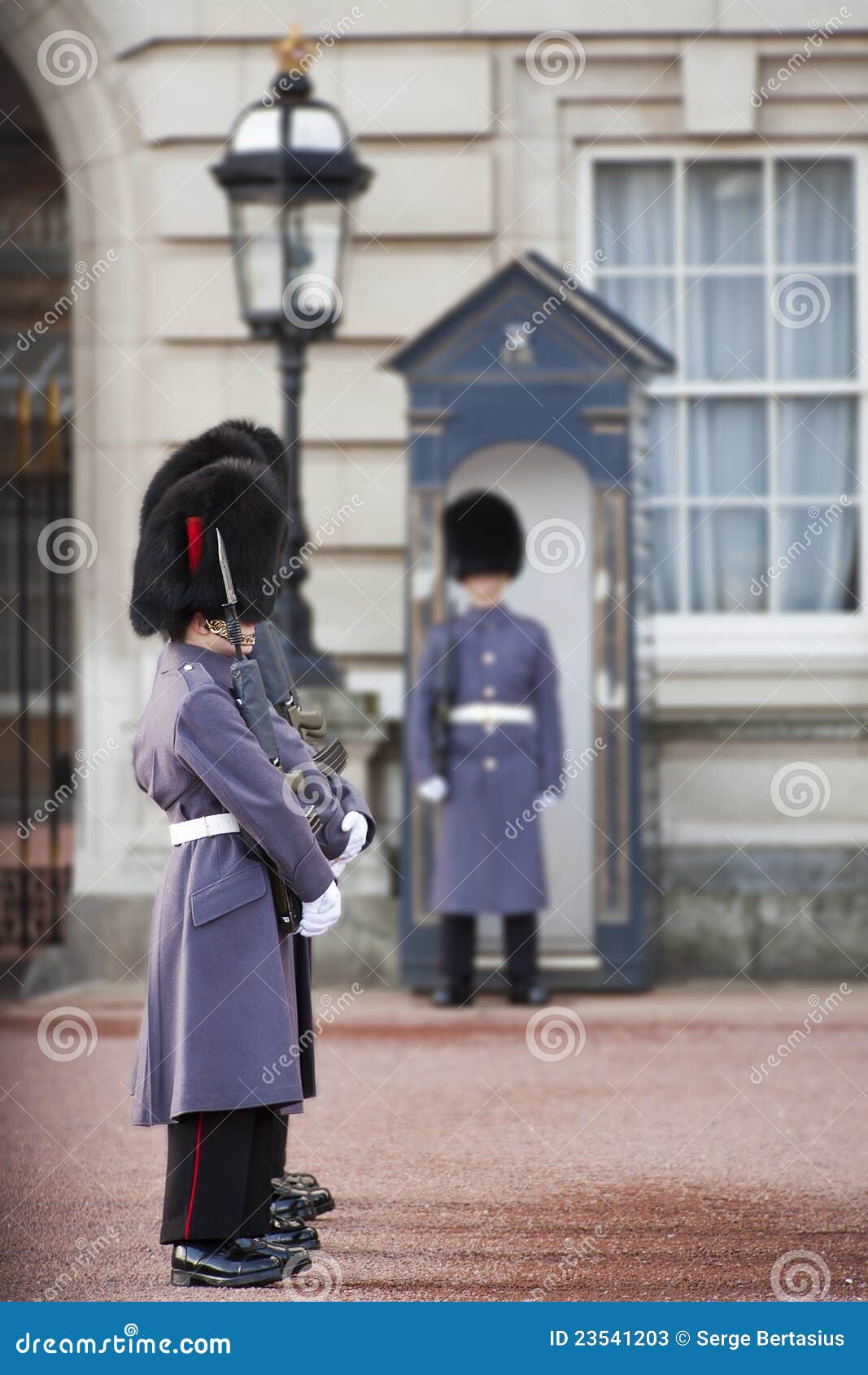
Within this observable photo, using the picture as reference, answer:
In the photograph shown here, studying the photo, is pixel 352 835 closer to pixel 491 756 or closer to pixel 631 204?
pixel 491 756

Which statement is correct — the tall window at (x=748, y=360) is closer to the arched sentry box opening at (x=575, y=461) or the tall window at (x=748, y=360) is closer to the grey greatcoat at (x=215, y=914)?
the arched sentry box opening at (x=575, y=461)

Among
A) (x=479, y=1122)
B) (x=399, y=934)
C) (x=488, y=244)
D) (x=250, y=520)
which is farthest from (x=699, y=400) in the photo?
(x=250, y=520)

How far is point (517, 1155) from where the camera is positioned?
4512 millimetres

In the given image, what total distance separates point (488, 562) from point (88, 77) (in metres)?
2.42

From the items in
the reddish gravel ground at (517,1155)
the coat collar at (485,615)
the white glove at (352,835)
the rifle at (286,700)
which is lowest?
the reddish gravel ground at (517,1155)

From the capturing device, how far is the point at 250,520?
11.5 ft

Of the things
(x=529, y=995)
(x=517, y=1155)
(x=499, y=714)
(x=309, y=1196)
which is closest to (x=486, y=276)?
(x=499, y=714)

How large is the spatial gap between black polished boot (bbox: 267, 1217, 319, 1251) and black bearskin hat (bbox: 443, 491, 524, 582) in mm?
3159

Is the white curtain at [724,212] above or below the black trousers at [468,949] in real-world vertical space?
above

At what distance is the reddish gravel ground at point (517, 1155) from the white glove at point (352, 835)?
68cm

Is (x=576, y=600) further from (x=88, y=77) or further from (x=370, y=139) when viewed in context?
(x=88, y=77)

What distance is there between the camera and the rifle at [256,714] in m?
3.44

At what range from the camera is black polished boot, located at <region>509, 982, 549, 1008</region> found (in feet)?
21.1

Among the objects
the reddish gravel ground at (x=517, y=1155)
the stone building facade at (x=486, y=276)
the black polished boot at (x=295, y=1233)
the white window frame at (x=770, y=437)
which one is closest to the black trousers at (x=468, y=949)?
the reddish gravel ground at (x=517, y=1155)
